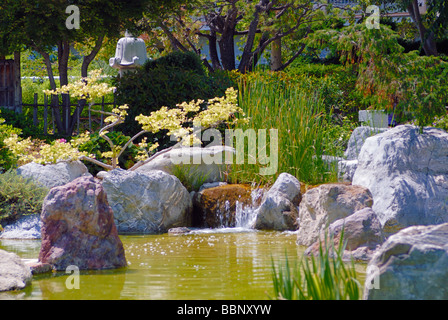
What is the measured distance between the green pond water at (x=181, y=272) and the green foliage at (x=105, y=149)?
270 cm

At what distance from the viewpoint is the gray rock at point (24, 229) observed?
7840 mm

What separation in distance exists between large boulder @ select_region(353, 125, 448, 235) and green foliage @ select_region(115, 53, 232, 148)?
437 cm

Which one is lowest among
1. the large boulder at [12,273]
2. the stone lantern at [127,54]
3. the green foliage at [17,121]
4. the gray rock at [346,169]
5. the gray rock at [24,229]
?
the gray rock at [24,229]

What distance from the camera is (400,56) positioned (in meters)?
9.67

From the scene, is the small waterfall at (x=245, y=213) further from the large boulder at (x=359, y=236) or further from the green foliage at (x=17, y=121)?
the green foliage at (x=17, y=121)

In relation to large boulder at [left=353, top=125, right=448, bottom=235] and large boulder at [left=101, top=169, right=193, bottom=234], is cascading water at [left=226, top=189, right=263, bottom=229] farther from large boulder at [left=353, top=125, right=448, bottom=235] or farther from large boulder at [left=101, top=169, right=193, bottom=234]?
large boulder at [left=353, top=125, right=448, bottom=235]

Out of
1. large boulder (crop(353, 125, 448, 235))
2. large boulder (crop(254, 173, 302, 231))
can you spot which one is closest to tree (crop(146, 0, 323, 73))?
large boulder (crop(254, 173, 302, 231))

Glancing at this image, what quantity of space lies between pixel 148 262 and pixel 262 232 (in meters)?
2.68

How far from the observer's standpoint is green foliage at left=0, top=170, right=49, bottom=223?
802 centimetres

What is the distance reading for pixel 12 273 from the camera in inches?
193

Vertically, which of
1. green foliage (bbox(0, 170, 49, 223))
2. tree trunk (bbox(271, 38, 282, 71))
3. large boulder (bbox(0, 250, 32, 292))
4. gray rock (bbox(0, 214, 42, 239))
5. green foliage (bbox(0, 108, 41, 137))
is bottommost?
gray rock (bbox(0, 214, 42, 239))

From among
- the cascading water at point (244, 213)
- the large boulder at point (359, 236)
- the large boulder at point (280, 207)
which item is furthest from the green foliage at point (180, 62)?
the large boulder at point (359, 236)
